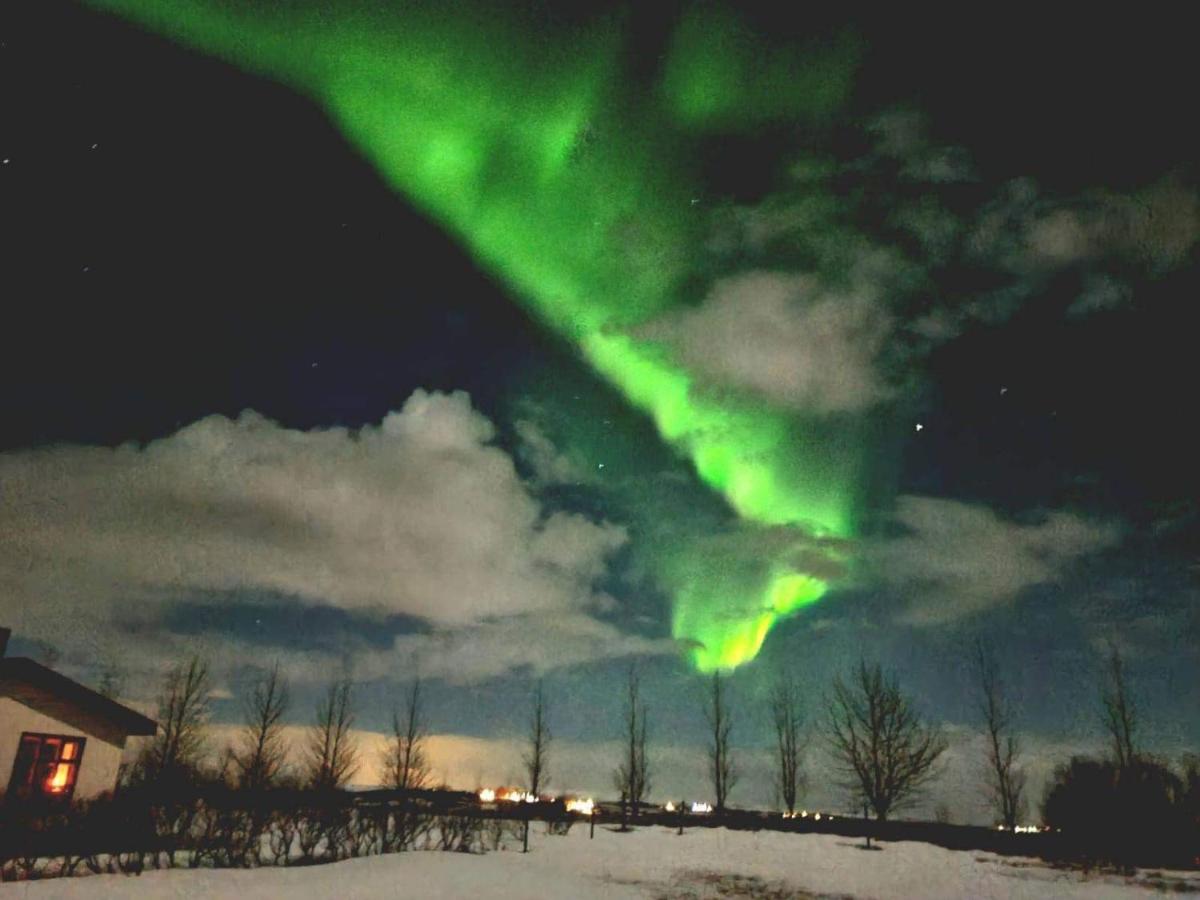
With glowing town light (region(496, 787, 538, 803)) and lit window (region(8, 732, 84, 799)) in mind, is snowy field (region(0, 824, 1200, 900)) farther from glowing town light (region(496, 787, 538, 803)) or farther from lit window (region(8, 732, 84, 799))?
glowing town light (region(496, 787, 538, 803))

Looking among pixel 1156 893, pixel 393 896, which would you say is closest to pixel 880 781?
pixel 1156 893

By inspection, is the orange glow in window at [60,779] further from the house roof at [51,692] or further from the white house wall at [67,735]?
the house roof at [51,692]

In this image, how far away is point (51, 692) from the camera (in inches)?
826

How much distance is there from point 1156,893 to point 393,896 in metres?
22.0

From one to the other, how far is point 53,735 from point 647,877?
700 inches

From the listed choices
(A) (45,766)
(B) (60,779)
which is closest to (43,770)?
(A) (45,766)

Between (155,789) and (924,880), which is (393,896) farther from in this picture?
(924,880)

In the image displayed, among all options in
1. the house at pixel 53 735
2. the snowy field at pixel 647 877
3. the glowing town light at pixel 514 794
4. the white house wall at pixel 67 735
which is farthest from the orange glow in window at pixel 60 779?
the glowing town light at pixel 514 794

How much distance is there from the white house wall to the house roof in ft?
1.00

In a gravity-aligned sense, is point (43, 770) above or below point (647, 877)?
above

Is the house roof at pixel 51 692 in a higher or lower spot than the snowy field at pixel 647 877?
higher

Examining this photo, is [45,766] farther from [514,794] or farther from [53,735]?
[514,794]

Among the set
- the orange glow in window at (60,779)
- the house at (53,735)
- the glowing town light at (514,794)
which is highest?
the house at (53,735)

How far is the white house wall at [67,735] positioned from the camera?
19812mm
